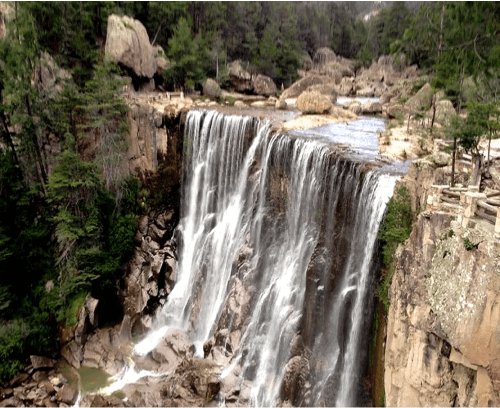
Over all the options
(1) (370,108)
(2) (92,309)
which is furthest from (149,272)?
(1) (370,108)

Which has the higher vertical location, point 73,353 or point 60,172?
point 60,172

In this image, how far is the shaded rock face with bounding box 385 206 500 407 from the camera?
781 cm

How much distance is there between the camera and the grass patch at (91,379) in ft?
53.9

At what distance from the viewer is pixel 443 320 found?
8.63 meters

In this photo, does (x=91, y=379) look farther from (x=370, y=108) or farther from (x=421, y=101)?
(x=370, y=108)

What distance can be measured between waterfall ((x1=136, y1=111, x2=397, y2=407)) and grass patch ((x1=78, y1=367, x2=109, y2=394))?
77.1 inches


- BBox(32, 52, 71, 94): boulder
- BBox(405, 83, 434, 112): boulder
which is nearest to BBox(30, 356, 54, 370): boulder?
BBox(32, 52, 71, 94): boulder

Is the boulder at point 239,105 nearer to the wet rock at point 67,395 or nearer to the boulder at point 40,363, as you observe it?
the boulder at point 40,363

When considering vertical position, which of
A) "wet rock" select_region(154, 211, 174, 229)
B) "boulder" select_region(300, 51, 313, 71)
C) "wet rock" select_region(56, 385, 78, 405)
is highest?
"boulder" select_region(300, 51, 313, 71)

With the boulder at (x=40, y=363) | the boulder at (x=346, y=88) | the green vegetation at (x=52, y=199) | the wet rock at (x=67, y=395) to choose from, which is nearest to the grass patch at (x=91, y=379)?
the wet rock at (x=67, y=395)

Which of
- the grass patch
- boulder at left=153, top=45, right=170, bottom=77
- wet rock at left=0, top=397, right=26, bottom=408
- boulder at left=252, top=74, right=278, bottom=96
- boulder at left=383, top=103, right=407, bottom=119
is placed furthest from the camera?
boulder at left=252, top=74, right=278, bottom=96

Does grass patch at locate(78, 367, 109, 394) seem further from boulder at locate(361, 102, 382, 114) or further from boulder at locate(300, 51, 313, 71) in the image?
boulder at locate(300, 51, 313, 71)

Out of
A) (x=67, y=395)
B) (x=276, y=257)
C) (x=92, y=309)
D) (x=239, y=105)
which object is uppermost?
(x=239, y=105)

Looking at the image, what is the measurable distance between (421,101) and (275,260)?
14.2 meters
